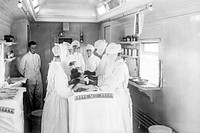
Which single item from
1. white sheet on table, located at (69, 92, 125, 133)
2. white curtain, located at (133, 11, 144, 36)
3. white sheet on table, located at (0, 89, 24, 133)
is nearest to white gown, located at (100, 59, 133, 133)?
white sheet on table, located at (69, 92, 125, 133)

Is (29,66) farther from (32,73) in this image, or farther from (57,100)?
(57,100)

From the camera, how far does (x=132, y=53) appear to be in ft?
20.2

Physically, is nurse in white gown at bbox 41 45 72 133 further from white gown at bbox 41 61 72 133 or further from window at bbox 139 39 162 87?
window at bbox 139 39 162 87

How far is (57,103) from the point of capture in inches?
155

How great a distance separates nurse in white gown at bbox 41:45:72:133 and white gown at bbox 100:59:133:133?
26.8 inches

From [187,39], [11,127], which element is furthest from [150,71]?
[11,127]

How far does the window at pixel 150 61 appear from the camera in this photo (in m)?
4.97

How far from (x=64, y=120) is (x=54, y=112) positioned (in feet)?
0.78

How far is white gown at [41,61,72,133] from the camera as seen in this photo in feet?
12.1

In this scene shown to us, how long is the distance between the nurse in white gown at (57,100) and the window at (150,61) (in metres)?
1.91

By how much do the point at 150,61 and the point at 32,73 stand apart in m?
3.21

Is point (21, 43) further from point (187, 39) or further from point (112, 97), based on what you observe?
point (187, 39)

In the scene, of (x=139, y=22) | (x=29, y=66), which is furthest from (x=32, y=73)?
(x=139, y=22)

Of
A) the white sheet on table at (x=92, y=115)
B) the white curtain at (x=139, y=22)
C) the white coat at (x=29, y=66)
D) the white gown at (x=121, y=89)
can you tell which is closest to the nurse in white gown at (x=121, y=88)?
the white gown at (x=121, y=89)
